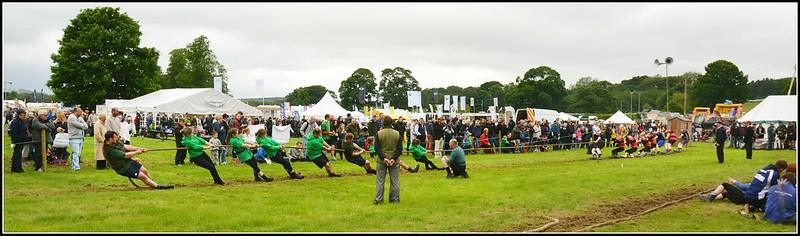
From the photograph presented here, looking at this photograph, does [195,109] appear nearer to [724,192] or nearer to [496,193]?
[496,193]

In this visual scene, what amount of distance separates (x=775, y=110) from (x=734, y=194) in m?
22.7

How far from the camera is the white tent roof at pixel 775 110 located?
101 ft

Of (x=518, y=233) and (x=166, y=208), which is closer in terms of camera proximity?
(x=518, y=233)

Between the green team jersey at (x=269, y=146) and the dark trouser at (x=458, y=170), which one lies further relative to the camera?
the dark trouser at (x=458, y=170)

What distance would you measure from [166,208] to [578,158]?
18557 millimetres

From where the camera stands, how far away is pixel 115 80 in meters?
51.9

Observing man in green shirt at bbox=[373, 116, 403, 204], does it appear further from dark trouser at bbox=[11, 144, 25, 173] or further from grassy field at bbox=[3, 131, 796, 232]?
dark trouser at bbox=[11, 144, 25, 173]

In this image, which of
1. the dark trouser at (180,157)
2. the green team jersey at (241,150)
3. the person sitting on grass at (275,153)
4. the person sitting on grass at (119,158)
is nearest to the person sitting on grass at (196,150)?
the green team jersey at (241,150)

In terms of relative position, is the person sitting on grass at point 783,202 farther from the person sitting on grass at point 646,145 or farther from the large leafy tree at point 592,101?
the large leafy tree at point 592,101

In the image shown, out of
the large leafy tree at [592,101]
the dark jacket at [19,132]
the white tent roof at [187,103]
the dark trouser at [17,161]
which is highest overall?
the large leafy tree at [592,101]

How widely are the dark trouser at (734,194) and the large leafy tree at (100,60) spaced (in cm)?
4754

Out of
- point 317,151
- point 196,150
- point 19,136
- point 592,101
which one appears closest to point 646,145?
point 317,151

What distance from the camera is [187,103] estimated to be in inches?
1346

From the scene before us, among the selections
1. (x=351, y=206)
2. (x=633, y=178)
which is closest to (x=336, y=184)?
(x=351, y=206)
